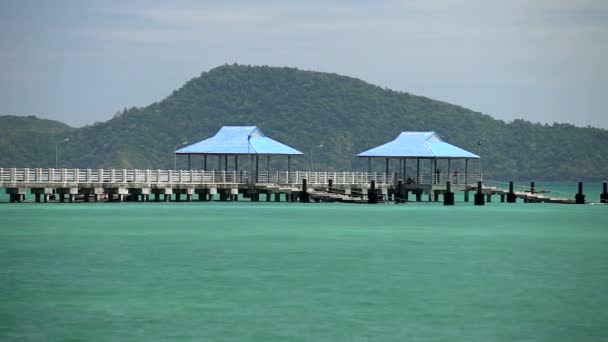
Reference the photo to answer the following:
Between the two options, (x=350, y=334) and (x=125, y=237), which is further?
(x=125, y=237)

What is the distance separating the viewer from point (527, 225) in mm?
63031

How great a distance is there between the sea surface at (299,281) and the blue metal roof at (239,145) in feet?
80.7

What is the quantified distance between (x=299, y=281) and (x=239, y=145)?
53.0 meters

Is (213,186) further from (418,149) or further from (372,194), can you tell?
(418,149)

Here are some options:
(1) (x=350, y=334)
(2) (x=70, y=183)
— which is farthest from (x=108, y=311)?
(2) (x=70, y=183)

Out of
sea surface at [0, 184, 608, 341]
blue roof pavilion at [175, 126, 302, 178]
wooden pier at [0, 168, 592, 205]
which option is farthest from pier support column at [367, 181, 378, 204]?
sea surface at [0, 184, 608, 341]

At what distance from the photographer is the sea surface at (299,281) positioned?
26.8m

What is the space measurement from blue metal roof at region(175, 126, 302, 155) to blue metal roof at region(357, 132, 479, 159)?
20.8 feet

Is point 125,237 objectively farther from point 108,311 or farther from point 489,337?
point 489,337

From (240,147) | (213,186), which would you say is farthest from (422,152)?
(213,186)

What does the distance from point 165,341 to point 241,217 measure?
43.0 metres

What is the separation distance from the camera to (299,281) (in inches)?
1372

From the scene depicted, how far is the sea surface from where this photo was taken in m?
26.8

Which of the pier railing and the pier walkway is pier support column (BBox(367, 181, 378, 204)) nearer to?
the pier walkway
